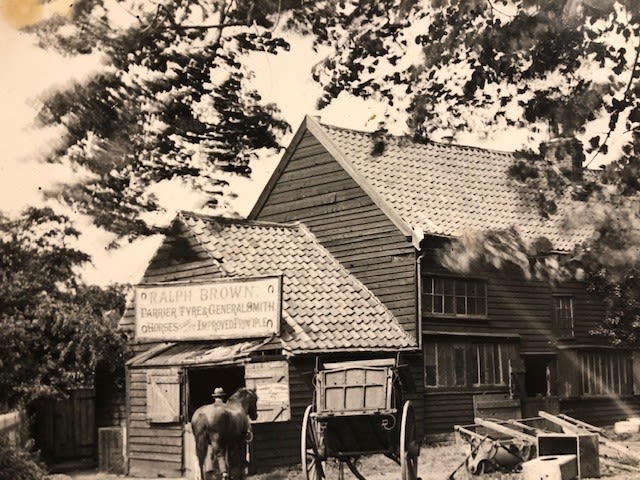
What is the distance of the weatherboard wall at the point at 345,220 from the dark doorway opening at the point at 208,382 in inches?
150

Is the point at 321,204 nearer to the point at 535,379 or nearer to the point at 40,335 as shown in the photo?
the point at 40,335

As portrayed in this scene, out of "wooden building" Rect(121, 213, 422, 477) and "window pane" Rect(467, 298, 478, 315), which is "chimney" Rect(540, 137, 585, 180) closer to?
"wooden building" Rect(121, 213, 422, 477)

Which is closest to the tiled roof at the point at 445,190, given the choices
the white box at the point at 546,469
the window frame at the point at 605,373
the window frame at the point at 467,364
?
the window frame at the point at 467,364

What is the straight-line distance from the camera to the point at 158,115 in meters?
15.8

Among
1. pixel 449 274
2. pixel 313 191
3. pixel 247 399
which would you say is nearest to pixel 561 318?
pixel 449 274

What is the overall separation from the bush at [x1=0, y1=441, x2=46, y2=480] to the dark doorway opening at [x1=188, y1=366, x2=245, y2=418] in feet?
29.8

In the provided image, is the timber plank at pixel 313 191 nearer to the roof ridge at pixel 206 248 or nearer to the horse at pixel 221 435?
the roof ridge at pixel 206 248

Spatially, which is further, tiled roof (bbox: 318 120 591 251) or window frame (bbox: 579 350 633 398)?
window frame (bbox: 579 350 633 398)

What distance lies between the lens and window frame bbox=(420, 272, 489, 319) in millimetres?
23781

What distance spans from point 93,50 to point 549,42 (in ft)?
21.0

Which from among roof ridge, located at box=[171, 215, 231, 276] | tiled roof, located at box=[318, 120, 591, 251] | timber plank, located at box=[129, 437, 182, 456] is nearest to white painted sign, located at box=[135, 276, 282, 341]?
roof ridge, located at box=[171, 215, 231, 276]

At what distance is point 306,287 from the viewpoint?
22.2 metres

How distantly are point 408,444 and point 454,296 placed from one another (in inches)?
392

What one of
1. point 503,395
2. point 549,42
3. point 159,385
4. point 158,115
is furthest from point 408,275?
point 549,42
